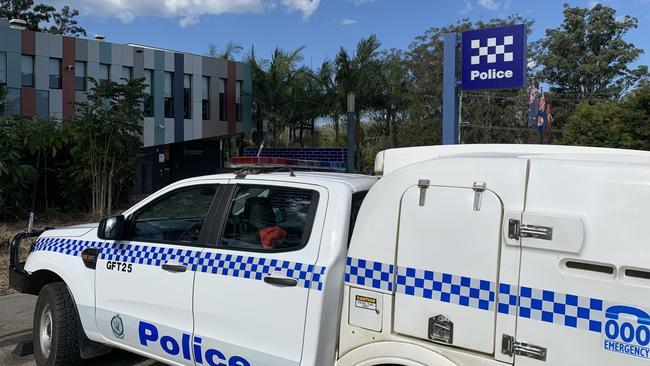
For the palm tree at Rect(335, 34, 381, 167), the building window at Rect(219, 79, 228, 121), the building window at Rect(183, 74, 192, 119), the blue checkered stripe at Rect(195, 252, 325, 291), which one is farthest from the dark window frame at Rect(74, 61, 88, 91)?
the blue checkered stripe at Rect(195, 252, 325, 291)

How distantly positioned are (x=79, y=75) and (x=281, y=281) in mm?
26802

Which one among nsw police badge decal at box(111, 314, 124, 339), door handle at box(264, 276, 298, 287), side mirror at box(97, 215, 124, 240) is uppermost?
side mirror at box(97, 215, 124, 240)

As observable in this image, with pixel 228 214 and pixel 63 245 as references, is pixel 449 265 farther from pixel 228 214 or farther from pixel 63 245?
pixel 63 245

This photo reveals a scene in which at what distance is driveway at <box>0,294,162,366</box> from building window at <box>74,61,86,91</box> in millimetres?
21846

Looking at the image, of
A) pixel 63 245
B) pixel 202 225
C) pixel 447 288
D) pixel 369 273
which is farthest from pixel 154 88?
pixel 447 288

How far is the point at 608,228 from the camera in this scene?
2164 mm

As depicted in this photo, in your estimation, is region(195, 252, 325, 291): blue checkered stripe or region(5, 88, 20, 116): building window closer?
region(195, 252, 325, 291): blue checkered stripe

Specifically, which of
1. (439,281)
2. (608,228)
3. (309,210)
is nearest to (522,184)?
(608,228)

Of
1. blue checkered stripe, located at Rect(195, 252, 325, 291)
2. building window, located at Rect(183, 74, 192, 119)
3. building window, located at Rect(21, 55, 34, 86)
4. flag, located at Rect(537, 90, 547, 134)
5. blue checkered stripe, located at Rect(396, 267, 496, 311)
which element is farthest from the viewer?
building window, located at Rect(183, 74, 192, 119)

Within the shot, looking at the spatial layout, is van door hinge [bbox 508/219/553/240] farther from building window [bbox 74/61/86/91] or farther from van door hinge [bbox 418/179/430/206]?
building window [bbox 74/61/86/91]

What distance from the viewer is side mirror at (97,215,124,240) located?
157 inches

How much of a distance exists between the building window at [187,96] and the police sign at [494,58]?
22709mm

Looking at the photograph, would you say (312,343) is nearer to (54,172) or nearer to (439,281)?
(439,281)

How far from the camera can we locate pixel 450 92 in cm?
980
